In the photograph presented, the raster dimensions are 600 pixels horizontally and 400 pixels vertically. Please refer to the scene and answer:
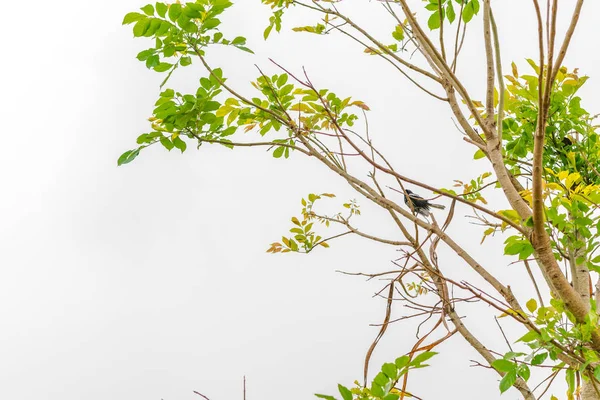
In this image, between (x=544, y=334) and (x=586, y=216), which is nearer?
(x=544, y=334)

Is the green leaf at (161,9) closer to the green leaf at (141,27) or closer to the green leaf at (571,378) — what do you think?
the green leaf at (141,27)

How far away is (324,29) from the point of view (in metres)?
1.97

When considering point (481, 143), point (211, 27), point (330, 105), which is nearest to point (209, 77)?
point (211, 27)

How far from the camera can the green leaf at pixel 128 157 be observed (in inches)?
64.1

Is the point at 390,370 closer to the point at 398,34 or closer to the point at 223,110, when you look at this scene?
the point at 223,110

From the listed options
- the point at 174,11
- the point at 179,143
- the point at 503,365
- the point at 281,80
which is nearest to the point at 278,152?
the point at 281,80

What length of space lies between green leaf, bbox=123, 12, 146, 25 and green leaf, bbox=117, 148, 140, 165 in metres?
0.41

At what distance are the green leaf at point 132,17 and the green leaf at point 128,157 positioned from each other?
0.41 metres

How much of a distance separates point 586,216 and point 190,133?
1213mm

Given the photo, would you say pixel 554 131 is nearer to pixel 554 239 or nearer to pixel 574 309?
pixel 554 239

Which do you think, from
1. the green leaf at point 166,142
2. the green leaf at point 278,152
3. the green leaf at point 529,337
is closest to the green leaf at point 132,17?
the green leaf at point 166,142

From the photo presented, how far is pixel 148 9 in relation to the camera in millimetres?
1438

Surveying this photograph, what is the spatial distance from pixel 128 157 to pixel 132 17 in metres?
0.44

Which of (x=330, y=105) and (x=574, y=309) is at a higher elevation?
(x=330, y=105)
